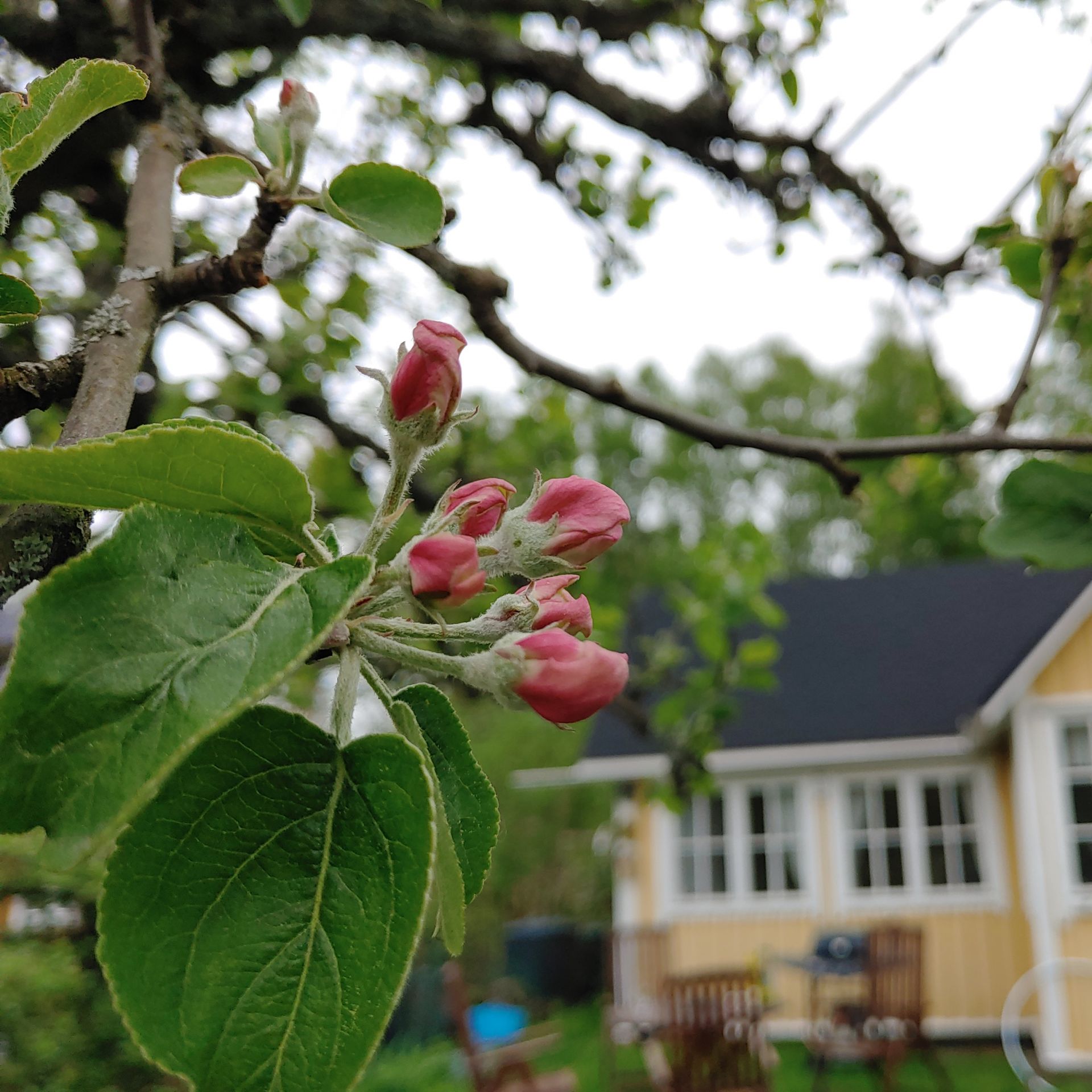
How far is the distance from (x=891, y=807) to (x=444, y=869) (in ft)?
41.4

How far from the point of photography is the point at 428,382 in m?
0.76

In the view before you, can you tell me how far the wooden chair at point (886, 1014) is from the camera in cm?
855

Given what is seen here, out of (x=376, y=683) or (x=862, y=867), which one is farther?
(x=862, y=867)

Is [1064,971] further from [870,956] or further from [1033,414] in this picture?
[1033,414]

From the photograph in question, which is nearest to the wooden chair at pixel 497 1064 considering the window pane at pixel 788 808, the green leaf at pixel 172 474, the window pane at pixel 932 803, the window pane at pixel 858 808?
the window pane at pixel 788 808

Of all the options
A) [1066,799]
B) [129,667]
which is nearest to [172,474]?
[129,667]

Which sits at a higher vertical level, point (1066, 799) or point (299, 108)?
point (1066, 799)

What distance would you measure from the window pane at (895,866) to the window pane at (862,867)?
218 millimetres

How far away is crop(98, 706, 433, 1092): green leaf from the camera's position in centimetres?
59

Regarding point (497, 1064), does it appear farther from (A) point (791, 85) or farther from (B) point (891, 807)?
(A) point (791, 85)

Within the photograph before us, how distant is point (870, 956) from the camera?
895 centimetres

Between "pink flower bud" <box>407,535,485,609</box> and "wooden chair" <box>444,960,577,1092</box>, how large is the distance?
256 inches

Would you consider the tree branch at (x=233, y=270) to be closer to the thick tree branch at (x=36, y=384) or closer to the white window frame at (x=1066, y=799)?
the thick tree branch at (x=36, y=384)

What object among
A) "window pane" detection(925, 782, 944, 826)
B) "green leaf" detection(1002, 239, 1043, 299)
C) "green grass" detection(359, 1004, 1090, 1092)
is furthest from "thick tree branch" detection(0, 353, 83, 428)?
"window pane" detection(925, 782, 944, 826)
